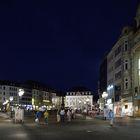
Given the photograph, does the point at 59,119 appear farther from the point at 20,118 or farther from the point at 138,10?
the point at 138,10

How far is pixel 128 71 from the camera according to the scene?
9819 cm

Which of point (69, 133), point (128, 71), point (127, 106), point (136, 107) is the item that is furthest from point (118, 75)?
point (69, 133)

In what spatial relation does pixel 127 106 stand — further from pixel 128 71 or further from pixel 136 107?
pixel 136 107

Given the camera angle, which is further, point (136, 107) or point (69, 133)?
point (136, 107)

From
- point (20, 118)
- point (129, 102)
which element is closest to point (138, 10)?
point (129, 102)

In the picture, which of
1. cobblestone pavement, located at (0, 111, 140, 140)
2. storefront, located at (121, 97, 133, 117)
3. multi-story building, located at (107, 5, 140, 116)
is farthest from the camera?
storefront, located at (121, 97, 133, 117)

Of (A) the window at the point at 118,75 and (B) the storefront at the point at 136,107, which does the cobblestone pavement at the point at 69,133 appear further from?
(A) the window at the point at 118,75

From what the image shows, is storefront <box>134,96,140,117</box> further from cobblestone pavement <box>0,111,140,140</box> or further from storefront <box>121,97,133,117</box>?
cobblestone pavement <box>0,111,140,140</box>

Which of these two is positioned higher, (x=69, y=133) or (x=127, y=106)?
(x=127, y=106)

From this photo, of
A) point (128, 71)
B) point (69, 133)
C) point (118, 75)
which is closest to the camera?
point (69, 133)

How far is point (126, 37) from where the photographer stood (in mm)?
100375

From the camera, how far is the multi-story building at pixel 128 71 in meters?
87.7

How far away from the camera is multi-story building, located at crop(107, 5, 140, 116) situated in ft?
288

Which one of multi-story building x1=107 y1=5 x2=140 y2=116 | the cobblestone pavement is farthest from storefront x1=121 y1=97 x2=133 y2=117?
the cobblestone pavement
